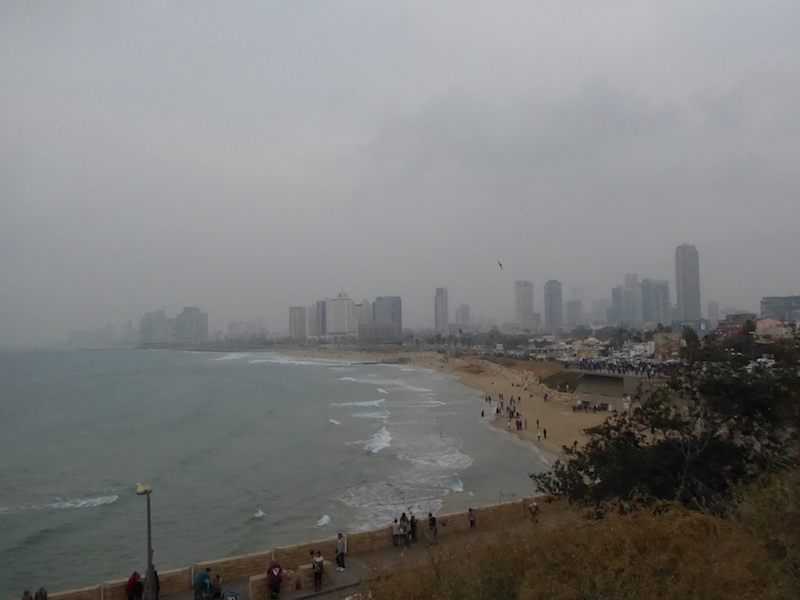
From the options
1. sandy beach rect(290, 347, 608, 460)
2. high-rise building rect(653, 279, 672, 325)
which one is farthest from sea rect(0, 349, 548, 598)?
high-rise building rect(653, 279, 672, 325)

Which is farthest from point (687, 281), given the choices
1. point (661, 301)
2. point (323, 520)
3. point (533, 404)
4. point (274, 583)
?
point (274, 583)

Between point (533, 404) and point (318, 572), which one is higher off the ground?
point (318, 572)

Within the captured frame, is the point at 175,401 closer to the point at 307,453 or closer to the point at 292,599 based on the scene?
the point at 307,453

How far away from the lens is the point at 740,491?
7.47m

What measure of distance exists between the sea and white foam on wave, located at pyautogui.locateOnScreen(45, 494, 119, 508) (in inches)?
3.9

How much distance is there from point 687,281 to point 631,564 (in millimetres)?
164454

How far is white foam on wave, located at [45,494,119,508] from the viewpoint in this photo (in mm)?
18234

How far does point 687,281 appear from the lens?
15062 cm

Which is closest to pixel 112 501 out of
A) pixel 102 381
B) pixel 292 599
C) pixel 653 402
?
pixel 292 599

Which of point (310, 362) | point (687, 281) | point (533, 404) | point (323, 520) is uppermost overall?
point (687, 281)

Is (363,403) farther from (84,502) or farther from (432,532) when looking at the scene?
(432,532)

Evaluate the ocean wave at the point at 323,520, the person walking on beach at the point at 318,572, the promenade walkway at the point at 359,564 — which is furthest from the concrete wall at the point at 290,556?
the ocean wave at the point at 323,520

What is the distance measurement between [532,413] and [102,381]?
54425 millimetres

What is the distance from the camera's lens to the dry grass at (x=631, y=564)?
16.0ft
